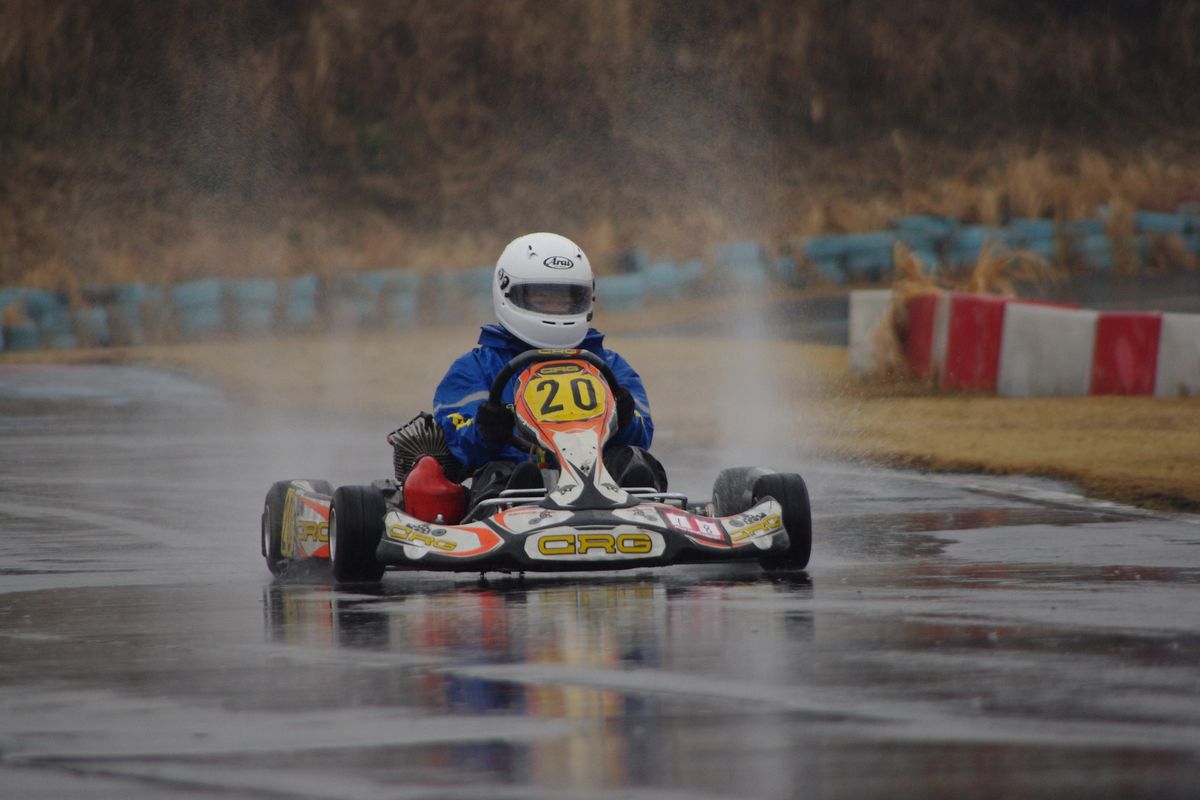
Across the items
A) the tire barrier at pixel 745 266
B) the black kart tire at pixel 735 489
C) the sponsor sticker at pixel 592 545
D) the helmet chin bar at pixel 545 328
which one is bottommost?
the sponsor sticker at pixel 592 545

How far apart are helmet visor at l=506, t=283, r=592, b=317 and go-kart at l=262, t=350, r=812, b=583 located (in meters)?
0.45

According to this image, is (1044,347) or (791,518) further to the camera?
(1044,347)

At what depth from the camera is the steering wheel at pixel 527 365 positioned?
8906 mm

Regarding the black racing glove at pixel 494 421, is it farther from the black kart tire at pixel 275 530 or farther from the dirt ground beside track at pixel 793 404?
the dirt ground beside track at pixel 793 404

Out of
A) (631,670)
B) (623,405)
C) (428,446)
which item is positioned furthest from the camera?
(428,446)

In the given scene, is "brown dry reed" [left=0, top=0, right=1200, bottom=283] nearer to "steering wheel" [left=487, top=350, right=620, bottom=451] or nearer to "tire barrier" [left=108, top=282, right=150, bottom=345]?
"tire barrier" [left=108, top=282, right=150, bottom=345]

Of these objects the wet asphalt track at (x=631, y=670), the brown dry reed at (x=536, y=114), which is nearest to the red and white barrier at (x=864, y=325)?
the wet asphalt track at (x=631, y=670)

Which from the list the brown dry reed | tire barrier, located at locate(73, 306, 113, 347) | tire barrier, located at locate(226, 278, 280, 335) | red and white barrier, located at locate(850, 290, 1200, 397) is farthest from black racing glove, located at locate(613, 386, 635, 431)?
the brown dry reed

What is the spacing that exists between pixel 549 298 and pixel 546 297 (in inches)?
0.5

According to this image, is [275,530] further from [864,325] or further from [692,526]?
[864,325]

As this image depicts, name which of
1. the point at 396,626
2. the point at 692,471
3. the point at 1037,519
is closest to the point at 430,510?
the point at 396,626

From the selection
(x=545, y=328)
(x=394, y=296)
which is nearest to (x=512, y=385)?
(x=545, y=328)

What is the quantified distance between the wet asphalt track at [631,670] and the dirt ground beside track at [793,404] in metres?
2.06

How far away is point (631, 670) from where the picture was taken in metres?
6.17
